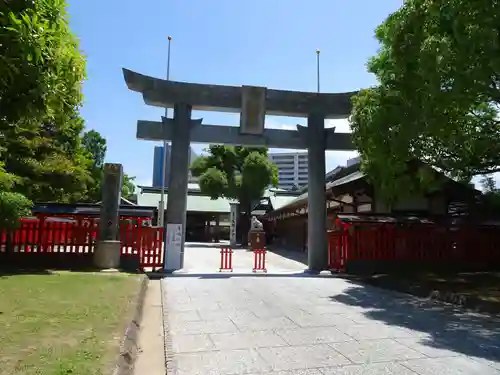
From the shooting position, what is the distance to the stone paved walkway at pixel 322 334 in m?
5.10

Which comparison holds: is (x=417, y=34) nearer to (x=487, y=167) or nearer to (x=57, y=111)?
(x=487, y=167)

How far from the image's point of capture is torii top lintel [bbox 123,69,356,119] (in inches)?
603

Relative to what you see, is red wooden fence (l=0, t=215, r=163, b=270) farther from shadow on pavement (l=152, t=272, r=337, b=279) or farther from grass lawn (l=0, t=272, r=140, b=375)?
grass lawn (l=0, t=272, r=140, b=375)

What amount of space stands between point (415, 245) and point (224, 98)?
933cm

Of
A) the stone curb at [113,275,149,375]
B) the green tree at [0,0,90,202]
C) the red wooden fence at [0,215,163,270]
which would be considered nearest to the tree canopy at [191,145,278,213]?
the red wooden fence at [0,215,163,270]

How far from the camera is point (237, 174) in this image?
37.6m

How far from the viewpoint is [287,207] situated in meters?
27.4

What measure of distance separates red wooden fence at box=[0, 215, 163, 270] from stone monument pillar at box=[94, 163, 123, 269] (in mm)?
Answer: 712

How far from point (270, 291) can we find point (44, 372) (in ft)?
26.1

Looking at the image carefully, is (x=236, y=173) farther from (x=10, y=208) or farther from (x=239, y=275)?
(x=10, y=208)

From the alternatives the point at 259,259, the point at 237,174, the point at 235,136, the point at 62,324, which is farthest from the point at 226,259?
the point at 237,174

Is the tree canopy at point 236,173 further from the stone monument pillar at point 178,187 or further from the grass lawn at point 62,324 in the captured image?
the grass lawn at point 62,324

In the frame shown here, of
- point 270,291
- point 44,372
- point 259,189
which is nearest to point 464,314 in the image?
point 270,291

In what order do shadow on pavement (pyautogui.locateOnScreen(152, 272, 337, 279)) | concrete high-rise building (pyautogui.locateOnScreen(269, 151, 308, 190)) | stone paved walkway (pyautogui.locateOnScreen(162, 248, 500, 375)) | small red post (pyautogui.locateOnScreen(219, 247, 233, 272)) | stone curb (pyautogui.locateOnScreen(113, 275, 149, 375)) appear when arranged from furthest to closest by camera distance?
concrete high-rise building (pyautogui.locateOnScreen(269, 151, 308, 190))
small red post (pyautogui.locateOnScreen(219, 247, 233, 272))
shadow on pavement (pyautogui.locateOnScreen(152, 272, 337, 279))
stone paved walkway (pyautogui.locateOnScreen(162, 248, 500, 375))
stone curb (pyautogui.locateOnScreen(113, 275, 149, 375))
